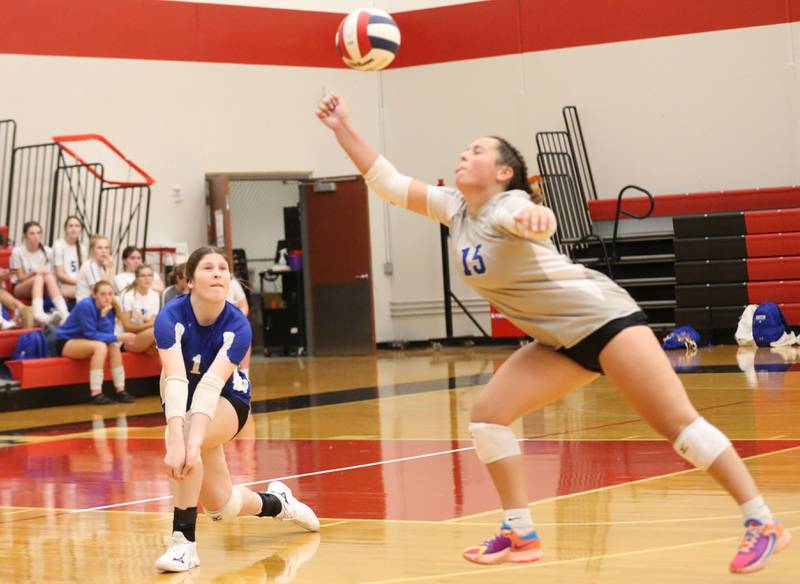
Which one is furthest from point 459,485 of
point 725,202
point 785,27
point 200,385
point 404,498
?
point 785,27

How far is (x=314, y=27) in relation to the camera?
1586cm

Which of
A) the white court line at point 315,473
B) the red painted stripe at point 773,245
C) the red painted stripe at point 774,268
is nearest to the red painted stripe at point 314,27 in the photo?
the red painted stripe at point 773,245

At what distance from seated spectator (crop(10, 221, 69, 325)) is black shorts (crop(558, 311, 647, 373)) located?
8549mm

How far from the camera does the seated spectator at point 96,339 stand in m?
10.8

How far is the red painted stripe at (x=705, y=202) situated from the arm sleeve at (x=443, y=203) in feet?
33.5

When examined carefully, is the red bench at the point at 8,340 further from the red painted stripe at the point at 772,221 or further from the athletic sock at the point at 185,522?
the red painted stripe at the point at 772,221

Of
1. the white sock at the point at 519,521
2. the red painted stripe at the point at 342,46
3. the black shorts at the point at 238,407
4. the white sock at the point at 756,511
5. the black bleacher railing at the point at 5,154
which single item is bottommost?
the white sock at the point at 519,521

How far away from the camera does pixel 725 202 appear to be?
1375 cm

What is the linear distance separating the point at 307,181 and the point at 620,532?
11674 mm

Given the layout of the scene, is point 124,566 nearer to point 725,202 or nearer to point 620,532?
point 620,532

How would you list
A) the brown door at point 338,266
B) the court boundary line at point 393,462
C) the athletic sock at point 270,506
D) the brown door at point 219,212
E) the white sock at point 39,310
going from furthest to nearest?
the brown door at point 338,266
the brown door at point 219,212
the white sock at point 39,310
the court boundary line at point 393,462
the athletic sock at point 270,506

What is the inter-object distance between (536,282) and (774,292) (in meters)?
9.91

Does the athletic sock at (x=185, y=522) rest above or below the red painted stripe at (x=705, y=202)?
below

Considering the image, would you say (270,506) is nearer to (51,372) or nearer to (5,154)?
(51,372)
